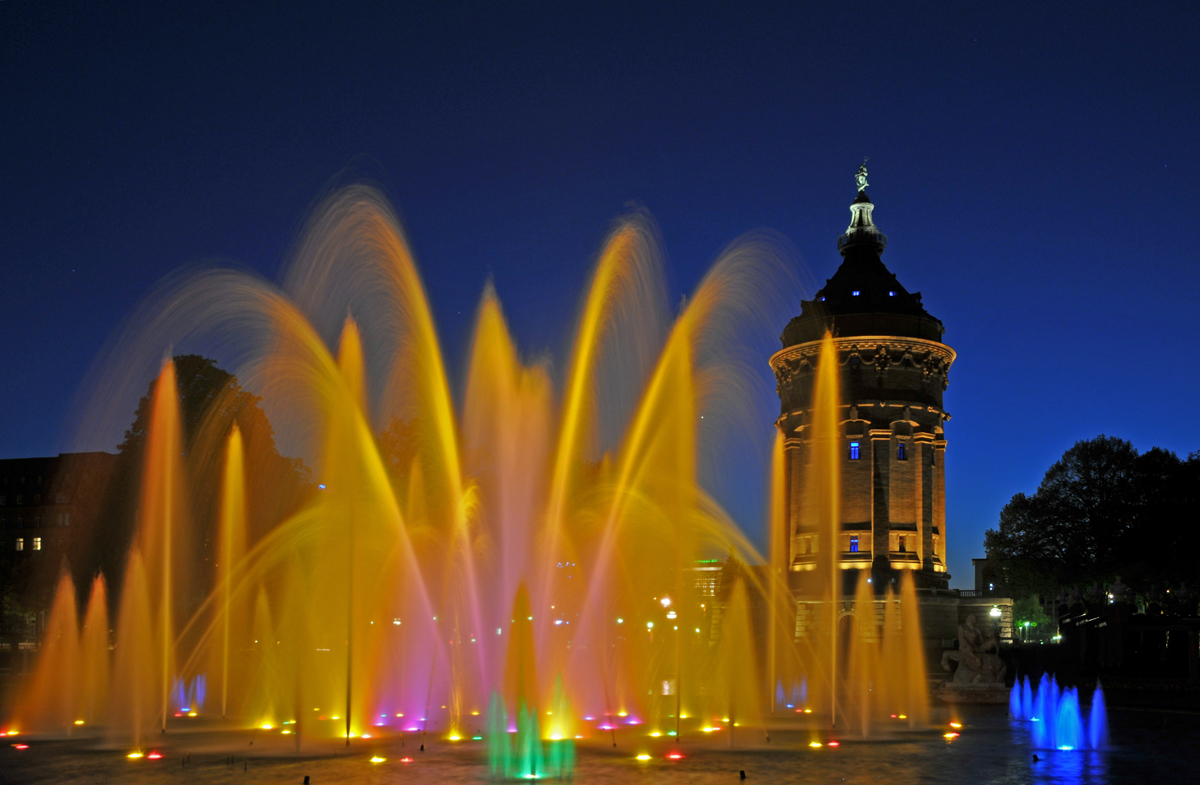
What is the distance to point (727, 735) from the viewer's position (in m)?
23.4

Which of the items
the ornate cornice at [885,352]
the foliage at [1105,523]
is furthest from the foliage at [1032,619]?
the ornate cornice at [885,352]

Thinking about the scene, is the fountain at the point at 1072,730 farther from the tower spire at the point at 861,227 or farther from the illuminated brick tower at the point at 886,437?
the tower spire at the point at 861,227

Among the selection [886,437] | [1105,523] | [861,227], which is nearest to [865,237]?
[861,227]

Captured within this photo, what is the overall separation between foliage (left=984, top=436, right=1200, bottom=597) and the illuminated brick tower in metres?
9.43

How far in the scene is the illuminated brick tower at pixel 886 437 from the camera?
212 feet

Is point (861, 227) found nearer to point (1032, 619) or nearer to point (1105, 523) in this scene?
point (1105, 523)

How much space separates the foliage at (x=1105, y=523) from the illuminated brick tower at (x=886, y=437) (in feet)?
30.9

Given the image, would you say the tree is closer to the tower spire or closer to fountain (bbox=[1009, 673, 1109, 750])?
fountain (bbox=[1009, 673, 1109, 750])

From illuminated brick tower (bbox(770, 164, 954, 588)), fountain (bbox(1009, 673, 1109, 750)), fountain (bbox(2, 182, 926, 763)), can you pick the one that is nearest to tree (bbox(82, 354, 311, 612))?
fountain (bbox(2, 182, 926, 763))

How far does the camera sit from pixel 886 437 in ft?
213

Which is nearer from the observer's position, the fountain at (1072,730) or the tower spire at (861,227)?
the fountain at (1072,730)

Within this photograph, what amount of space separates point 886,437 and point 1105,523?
16.7 meters

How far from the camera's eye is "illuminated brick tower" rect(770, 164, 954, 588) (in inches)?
2542

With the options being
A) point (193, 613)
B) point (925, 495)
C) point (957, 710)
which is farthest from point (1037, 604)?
point (193, 613)
